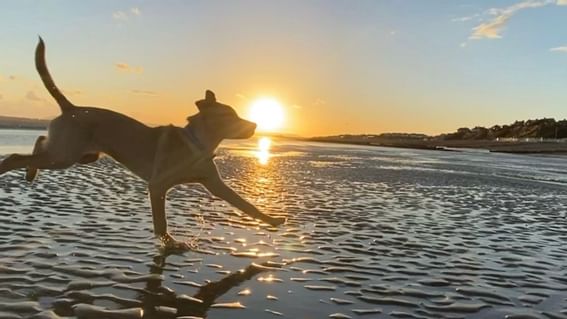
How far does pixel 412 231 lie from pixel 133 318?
20.1 ft

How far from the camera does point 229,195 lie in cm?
755

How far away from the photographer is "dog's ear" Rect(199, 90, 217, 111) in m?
7.12

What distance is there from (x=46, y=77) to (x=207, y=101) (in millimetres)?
2351

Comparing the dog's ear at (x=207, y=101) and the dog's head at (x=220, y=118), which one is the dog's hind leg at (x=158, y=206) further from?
the dog's ear at (x=207, y=101)

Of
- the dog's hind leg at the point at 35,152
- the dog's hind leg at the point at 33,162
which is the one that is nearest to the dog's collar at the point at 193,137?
the dog's hind leg at the point at 33,162

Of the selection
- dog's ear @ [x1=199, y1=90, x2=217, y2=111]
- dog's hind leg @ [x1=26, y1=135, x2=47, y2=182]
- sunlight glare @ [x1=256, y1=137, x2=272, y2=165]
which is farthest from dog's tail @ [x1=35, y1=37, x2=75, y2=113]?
sunlight glare @ [x1=256, y1=137, x2=272, y2=165]

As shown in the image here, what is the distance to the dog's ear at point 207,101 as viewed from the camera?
7.12 meters

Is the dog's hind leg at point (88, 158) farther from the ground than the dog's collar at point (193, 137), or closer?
closer

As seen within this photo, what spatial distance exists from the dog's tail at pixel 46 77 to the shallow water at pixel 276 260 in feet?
6.28

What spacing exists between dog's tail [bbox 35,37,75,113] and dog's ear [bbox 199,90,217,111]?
70.1 inches

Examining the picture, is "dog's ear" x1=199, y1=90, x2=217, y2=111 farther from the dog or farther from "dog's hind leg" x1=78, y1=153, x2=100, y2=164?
"dog's hind leg" x1=78, y1=153, x2=100, y2=164

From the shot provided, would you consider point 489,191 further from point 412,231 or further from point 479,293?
point 479,293

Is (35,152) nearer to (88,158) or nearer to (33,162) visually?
(33,162)

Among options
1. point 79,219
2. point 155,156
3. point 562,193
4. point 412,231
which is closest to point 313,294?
point 155,156
